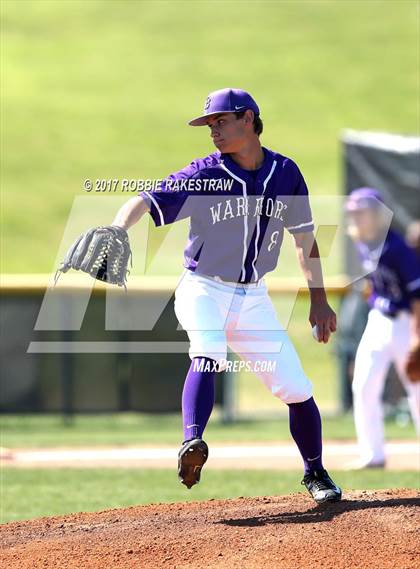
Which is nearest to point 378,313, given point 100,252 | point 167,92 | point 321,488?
point 321,488

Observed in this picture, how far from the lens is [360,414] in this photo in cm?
905

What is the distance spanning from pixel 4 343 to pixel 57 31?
27.3m

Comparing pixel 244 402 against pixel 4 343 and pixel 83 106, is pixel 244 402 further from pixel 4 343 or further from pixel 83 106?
pixel 83 106

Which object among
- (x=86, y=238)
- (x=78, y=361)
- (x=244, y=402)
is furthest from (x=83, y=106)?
(x=86, y=238)

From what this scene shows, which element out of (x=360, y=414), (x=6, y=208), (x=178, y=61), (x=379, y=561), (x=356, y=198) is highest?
(x=178, y=61)

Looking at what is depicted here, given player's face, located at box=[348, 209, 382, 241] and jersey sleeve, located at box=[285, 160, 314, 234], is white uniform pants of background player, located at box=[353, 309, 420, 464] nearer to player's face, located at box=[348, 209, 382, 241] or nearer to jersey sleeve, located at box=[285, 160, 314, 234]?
player's face, located at box=[348, 209, 382, 241]

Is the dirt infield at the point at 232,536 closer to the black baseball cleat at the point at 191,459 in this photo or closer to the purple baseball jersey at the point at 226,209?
the black baseball cleat at the point at 191,459

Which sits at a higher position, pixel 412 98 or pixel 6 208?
pixel 412 98

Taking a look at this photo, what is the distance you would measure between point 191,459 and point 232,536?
39 centimetres

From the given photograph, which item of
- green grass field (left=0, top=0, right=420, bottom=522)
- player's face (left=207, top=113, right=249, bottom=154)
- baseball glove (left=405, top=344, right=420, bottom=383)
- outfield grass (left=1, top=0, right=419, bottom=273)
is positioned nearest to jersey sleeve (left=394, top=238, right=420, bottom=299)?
baseball glove (left=405, top=344, right=420, bottom=383)

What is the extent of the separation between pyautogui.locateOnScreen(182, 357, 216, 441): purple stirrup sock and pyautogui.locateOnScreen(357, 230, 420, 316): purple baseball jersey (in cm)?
329

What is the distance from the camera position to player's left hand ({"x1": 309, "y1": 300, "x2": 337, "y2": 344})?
5.95 m

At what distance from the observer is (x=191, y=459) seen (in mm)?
5125

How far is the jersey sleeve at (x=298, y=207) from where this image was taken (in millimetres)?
5836
